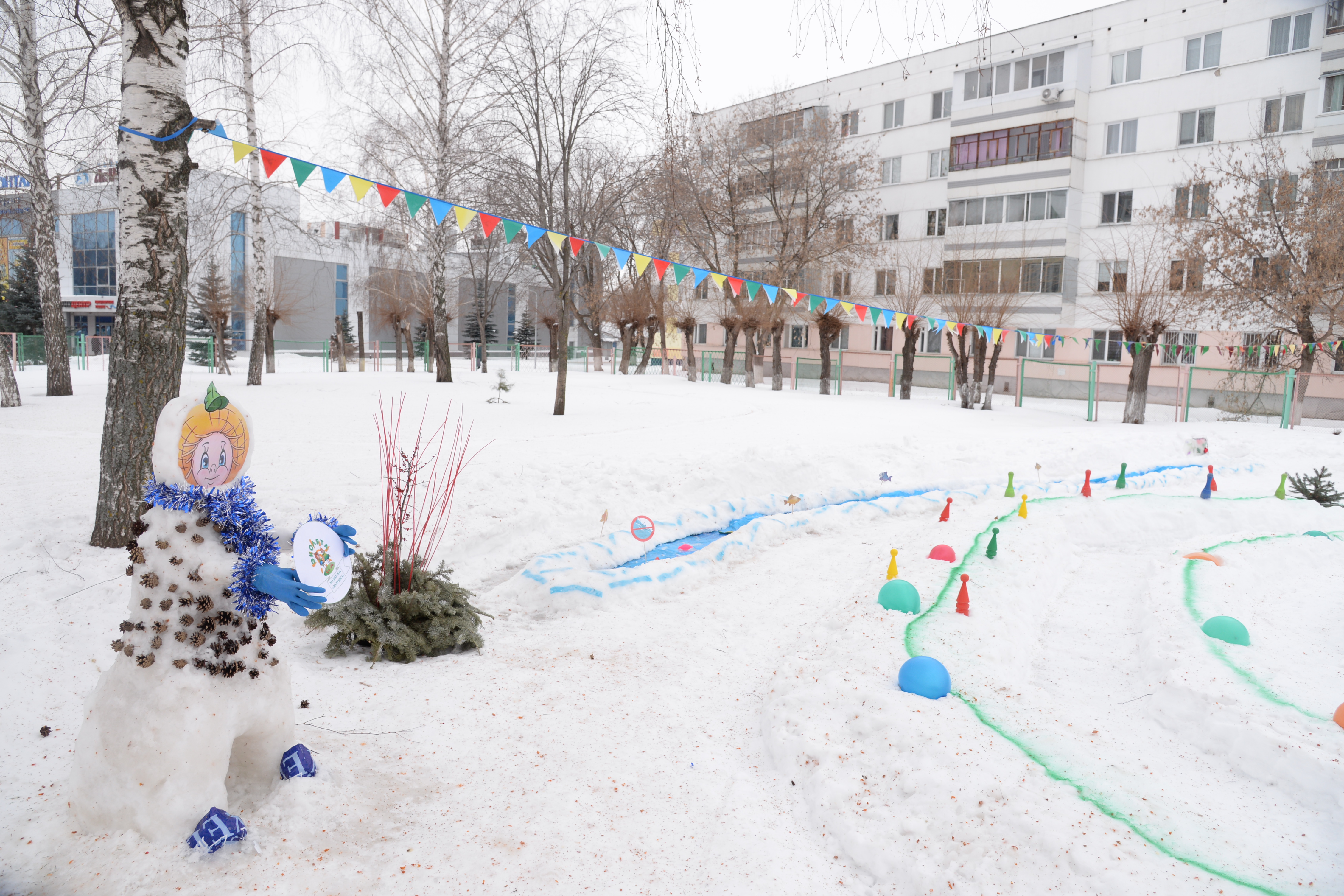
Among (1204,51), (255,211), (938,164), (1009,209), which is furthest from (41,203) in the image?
(1204,51)

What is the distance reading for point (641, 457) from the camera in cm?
966

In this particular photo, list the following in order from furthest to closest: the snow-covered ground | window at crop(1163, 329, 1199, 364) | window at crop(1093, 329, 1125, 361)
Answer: window at crop(1093, 329, 1125, 361), window at crop(1163, 329, 1199, 364), the snow-covered ground

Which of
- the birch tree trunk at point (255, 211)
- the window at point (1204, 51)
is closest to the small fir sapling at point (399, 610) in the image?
the birch tree trunk at point (255, 211)

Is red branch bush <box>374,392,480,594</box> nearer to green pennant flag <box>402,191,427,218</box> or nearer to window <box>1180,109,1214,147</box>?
green pennant flag <box>402,191,427,218</box>

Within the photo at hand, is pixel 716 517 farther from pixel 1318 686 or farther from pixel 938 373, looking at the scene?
pixel 938 373

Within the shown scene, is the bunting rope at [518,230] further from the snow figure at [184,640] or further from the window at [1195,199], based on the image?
the window at [1195,199]

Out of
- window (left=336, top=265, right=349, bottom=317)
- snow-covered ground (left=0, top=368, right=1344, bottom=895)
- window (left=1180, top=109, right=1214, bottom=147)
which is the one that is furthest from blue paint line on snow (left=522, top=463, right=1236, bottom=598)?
window (left=336, top=265, right=349, bottom=317)

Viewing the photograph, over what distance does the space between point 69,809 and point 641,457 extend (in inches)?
278

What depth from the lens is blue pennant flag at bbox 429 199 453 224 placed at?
25.1 ft

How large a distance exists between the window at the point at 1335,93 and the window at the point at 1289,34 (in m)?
1.54

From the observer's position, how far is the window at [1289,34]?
23312 millimetres

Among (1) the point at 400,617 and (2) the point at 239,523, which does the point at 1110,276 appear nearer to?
(1) the point at 400,617

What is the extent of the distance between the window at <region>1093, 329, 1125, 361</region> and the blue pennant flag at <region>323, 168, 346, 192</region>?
27.1 metres

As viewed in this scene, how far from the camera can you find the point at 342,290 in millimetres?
54875
